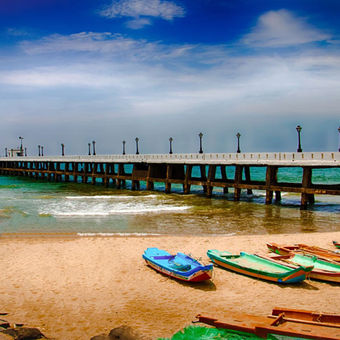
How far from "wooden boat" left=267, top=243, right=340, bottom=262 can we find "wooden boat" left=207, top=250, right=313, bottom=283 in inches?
69.3

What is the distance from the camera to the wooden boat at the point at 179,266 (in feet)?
34.8

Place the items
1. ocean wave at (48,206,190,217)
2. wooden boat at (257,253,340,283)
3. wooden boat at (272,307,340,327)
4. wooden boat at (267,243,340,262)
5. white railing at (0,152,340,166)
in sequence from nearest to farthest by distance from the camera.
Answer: wooden boat at (272,307,340,327), wooden boat at (257,253,340,283), wooden boat at (267,243,340,262), white railing at (0,152,340,166), ocean wave at (48,206,190,217)

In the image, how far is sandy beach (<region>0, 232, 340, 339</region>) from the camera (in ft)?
28.0

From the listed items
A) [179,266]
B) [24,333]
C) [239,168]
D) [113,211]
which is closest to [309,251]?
[179,266]

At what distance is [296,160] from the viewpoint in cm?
2675

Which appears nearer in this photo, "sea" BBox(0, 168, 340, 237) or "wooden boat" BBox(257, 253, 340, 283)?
"wooden boat" BBox(257, 253, 340, 283)

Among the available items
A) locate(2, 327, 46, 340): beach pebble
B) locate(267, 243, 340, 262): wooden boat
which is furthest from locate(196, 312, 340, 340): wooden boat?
locate(267, 243, 340, 262): wooden boat

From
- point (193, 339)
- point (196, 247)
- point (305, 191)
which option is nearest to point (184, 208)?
point (305, 191)

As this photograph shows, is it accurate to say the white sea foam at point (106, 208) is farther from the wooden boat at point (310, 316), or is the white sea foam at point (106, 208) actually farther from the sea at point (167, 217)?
the wooden boat at point (310, 316)

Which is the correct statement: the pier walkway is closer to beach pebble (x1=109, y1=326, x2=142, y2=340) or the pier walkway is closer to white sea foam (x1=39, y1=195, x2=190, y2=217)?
white sea foam (x1=39, y1=195, x2=190, y2=217)

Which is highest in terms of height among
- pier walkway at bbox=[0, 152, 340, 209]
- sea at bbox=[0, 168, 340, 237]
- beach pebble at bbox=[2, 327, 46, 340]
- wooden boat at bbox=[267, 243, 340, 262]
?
pier walkway at bbox=[0, 152, 340, 209]

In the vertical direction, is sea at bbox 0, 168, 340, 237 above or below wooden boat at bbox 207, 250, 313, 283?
below

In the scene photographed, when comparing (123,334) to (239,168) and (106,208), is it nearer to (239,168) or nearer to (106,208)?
(106,208)

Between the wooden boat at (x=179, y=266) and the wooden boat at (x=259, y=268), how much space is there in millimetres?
1112
